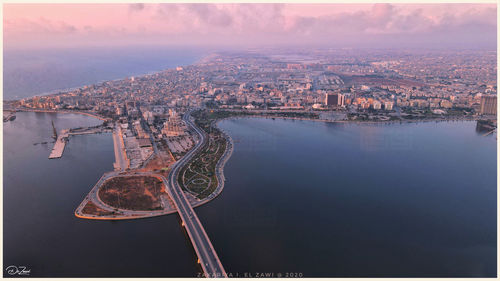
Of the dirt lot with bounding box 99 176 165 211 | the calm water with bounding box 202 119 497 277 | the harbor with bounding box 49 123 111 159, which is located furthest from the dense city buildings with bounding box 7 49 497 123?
the calm water with bounding box 202 119 497 277

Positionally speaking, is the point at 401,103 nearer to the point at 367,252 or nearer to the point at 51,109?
the point at 367,252

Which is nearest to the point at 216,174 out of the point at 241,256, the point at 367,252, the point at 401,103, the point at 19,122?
the point at 241,256

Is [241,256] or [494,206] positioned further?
[494,206]

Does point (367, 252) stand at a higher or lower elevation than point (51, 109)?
lower

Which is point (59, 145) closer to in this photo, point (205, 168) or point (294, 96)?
point (205, 168)

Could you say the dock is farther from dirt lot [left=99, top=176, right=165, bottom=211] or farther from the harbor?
dirt lot [left=99, top=176, right=165, bottom=211]

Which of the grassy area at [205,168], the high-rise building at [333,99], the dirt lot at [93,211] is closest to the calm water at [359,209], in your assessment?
the grassy area at [205,168]

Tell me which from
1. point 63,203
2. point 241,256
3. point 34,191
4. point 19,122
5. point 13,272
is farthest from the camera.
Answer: point 19,122
